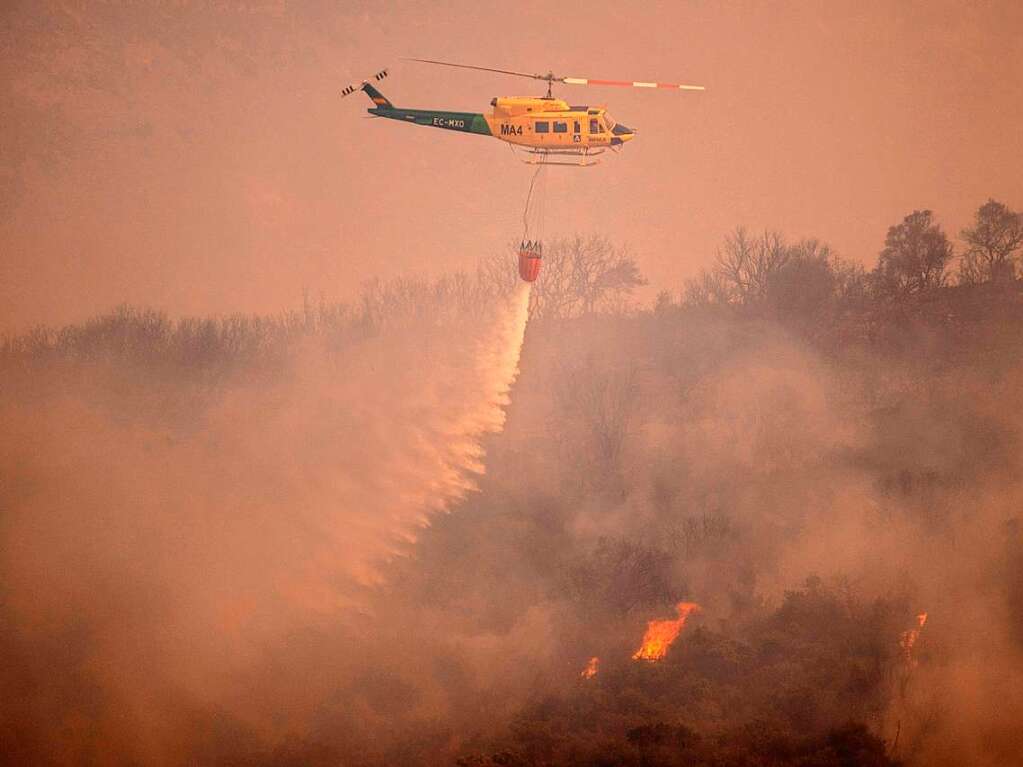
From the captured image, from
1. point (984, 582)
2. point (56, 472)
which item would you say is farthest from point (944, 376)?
point (56, 472)

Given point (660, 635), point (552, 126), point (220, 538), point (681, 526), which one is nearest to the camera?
point (552, 126)

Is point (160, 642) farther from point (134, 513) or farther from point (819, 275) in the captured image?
point (819, 275)

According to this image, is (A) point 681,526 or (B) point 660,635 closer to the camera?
(B) point 660,635

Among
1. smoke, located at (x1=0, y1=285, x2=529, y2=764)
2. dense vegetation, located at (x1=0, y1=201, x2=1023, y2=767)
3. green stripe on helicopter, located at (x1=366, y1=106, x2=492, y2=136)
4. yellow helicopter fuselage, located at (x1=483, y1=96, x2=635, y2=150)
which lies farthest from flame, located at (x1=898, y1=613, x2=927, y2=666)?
green stripe on helicopter, located at (x1=366, y1=106, x2=492, y2=136)

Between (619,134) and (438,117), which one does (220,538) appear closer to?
(438,117)

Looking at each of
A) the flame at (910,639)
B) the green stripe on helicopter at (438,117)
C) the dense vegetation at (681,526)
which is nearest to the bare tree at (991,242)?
the dense vegetation at (681,526)

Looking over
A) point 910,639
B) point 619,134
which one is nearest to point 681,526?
point 910,639
